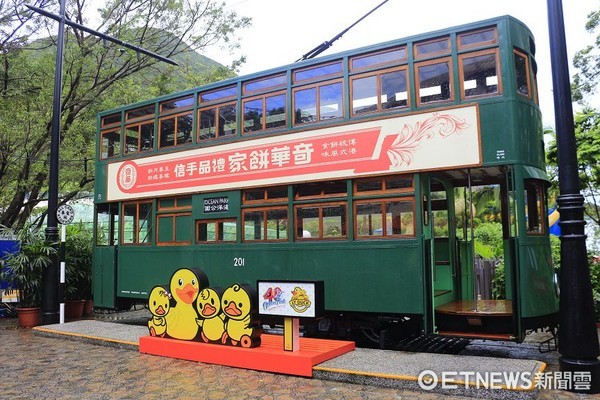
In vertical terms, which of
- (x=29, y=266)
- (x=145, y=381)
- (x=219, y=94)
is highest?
(x=219, y=94)

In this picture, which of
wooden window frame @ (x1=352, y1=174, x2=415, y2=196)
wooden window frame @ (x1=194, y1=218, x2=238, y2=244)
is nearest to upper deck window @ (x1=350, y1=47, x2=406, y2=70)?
wooden window frame @ (x1=352, y1=174, x2=415, y2=196)

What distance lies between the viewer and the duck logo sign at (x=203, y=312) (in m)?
6.54

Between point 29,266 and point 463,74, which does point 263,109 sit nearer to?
point 463,74

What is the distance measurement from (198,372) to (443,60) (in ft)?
17.0

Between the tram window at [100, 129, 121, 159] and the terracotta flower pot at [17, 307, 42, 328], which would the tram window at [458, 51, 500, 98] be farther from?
the terracotta flower pot at [17, 307, 42, 328]

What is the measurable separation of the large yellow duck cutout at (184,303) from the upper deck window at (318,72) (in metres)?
3.40

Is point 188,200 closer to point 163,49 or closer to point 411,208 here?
point 411,208

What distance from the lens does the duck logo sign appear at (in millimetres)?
6535

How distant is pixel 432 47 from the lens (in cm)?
705

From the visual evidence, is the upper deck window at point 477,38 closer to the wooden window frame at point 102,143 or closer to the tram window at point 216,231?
the tram window at point 216,231

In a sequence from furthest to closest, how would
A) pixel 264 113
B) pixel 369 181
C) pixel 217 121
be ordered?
pixel 217 121
pixel 264 113
pixel 369 181

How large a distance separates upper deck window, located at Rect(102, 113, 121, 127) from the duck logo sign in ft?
15.0

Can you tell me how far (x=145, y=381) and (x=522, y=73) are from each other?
6.14 meters

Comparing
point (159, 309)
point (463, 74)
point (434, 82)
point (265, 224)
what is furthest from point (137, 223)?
point (463, 74)
